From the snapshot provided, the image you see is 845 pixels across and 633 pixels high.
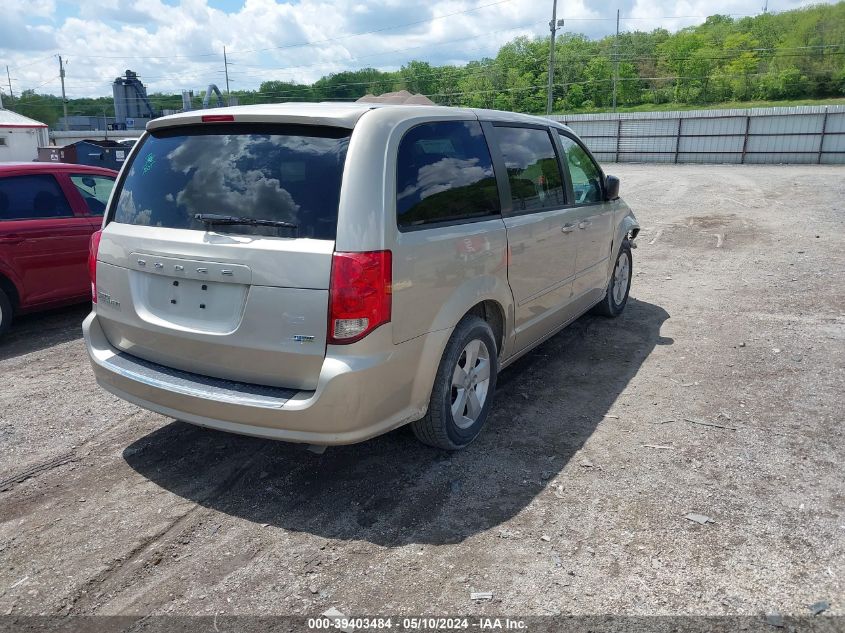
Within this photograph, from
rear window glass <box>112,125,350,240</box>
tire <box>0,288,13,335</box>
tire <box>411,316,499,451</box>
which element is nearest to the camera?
rear window glass <box>112,125,350,240</box>

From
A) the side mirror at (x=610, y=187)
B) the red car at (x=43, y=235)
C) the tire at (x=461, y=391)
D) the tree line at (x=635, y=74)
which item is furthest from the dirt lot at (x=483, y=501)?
the tree line at (x=635, y=74)

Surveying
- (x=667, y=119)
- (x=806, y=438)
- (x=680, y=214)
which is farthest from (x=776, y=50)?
(x=806, y=438)

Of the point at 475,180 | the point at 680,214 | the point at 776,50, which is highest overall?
the point at 776,50

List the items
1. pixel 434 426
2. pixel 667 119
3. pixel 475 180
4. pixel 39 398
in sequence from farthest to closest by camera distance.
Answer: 1. pixel 667 119
2. pixel 39 398
3. pixel 475 180
4. pixel 434 426

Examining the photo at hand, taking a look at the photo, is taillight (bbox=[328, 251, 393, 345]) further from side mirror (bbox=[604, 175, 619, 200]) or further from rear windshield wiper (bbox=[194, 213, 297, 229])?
side mirror (bbox=[604, 175, 619, 200])

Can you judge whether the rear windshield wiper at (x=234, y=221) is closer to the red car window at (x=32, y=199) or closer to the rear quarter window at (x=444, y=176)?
the rear quarter window at (x=444, y=176)

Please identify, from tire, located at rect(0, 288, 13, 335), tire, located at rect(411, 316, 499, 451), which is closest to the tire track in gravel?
tire, located at rect(411, 316, 499, 451)

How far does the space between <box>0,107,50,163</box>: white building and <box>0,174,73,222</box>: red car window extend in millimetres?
23925

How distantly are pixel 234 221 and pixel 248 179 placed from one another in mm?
228

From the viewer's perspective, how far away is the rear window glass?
310cm

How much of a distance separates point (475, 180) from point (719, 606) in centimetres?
252

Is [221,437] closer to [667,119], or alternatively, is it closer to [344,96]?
[667,119]

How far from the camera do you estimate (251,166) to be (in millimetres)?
3252

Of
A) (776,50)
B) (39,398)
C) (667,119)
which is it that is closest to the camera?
(39,398)
